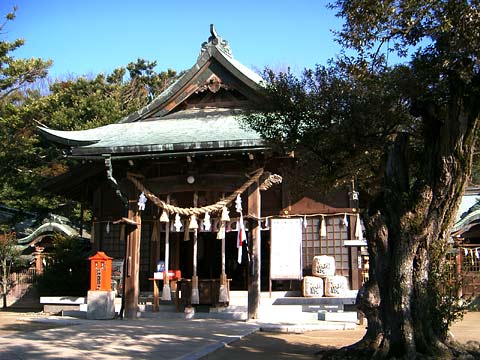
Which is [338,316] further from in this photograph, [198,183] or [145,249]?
[145,249]

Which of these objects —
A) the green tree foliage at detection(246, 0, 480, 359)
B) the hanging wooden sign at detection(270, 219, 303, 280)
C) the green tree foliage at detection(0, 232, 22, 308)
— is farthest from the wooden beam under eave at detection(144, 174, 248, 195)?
the green tree foliage at detection(0, 232, 22, 308)

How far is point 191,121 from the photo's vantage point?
16.6 m

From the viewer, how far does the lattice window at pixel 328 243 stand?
52.1ft

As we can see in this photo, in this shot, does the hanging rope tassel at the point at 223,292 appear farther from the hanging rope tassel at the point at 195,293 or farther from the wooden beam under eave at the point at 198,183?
the wooden beam under eave at the point at 198,183

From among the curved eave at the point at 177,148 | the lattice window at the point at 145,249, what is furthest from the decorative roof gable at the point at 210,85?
the lattice window at the point at 145,249

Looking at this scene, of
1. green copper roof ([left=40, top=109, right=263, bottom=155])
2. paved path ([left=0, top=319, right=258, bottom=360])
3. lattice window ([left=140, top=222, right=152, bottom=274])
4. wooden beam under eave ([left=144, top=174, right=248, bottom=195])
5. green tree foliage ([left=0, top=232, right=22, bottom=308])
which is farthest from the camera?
green tree foliage ([left=0, top=232, right=22, bottom=308])

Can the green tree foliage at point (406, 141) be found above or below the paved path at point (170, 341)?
above

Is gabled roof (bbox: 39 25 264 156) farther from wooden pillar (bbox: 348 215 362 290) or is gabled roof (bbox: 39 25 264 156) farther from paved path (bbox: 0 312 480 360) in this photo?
paved path (bbox: 0 312 480 360)

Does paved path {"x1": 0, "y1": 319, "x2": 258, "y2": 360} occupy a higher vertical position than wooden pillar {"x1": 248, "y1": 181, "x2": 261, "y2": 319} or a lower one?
lower

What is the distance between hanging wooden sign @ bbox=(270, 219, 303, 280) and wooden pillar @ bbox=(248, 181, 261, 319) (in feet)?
3.04

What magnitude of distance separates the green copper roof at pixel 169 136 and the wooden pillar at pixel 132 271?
6.77 ft

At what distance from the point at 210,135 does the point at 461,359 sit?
927cm

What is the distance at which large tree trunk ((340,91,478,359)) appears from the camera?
22.4ft

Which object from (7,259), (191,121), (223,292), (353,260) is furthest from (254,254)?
(7,259)
